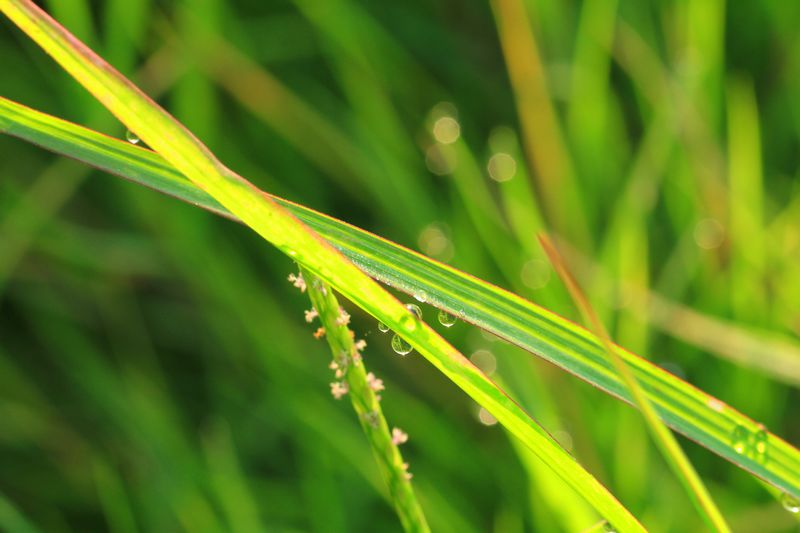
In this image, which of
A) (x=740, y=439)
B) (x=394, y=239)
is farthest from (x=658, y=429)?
(x=394, y=239)

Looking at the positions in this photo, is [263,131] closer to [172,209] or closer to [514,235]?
[172,209]

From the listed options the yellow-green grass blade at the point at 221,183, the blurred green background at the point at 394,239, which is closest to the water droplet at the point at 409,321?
the yellow-green grass blade at the point at 221,183

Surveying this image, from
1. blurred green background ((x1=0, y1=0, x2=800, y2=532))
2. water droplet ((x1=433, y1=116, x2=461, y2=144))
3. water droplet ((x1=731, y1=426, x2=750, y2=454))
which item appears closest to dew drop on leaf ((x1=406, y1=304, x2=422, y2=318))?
water droplet ((x1=731, y1=426, x2=750, y2=454))

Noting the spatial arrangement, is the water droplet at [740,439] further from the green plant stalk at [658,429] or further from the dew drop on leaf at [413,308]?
the dew drop on leaf at [413,308]

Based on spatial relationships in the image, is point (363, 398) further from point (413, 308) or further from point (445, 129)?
point (445, 129)

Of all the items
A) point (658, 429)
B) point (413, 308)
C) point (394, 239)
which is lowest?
point (658, 429)

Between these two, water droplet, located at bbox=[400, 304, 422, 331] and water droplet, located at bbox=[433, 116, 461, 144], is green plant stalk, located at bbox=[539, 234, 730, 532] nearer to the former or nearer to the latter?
water droplet, located at bbox=[400, 304, 422, 331]
